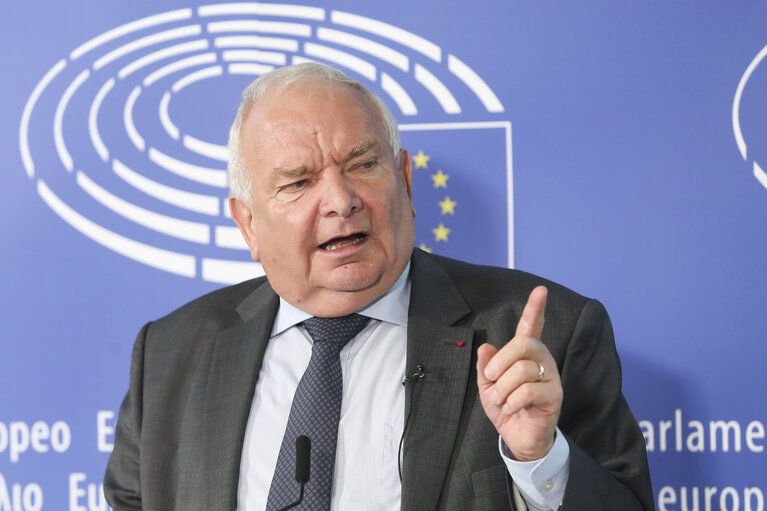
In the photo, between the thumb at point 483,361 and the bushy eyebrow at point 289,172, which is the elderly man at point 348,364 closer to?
the bushy eyebrow at point 289,172

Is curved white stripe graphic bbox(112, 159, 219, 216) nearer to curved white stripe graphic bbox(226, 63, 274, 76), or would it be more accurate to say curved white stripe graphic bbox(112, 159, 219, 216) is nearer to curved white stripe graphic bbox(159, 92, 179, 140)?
curved white stripe graphic bbox(159, 92, 179, 140)

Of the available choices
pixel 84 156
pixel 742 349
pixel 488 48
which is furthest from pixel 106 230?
pixel 742 349

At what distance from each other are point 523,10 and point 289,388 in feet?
4.70

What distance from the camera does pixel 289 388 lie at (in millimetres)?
2211

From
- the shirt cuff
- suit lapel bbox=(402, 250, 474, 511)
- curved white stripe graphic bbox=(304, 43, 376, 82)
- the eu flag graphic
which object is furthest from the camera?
curved white stripe graphic bbox=(304, 43, 376, 82)

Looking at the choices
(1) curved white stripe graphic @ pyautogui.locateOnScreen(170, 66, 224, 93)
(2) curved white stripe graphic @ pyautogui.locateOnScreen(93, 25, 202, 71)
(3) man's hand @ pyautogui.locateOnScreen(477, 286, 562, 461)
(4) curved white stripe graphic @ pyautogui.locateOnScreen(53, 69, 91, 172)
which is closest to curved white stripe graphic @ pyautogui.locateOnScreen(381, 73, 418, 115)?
(1) curved white stripe graphic @ pyautogui.locateOnScreen(170, 66, 224, 93)

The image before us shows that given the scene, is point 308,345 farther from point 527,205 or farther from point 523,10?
point 523,10

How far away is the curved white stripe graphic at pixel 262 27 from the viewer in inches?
110

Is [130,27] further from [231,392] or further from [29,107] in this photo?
[231,392]

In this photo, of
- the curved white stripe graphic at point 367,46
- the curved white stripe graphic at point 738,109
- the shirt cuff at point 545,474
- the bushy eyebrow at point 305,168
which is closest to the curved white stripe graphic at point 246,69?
the curved white stripe graphic at point 367,46

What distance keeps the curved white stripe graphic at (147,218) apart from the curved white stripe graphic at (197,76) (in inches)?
17.2

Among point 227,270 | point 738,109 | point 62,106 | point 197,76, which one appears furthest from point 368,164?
point 62,106

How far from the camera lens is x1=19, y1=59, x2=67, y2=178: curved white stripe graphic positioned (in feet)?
9.52

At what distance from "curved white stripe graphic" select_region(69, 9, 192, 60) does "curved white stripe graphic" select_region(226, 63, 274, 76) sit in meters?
0.24
